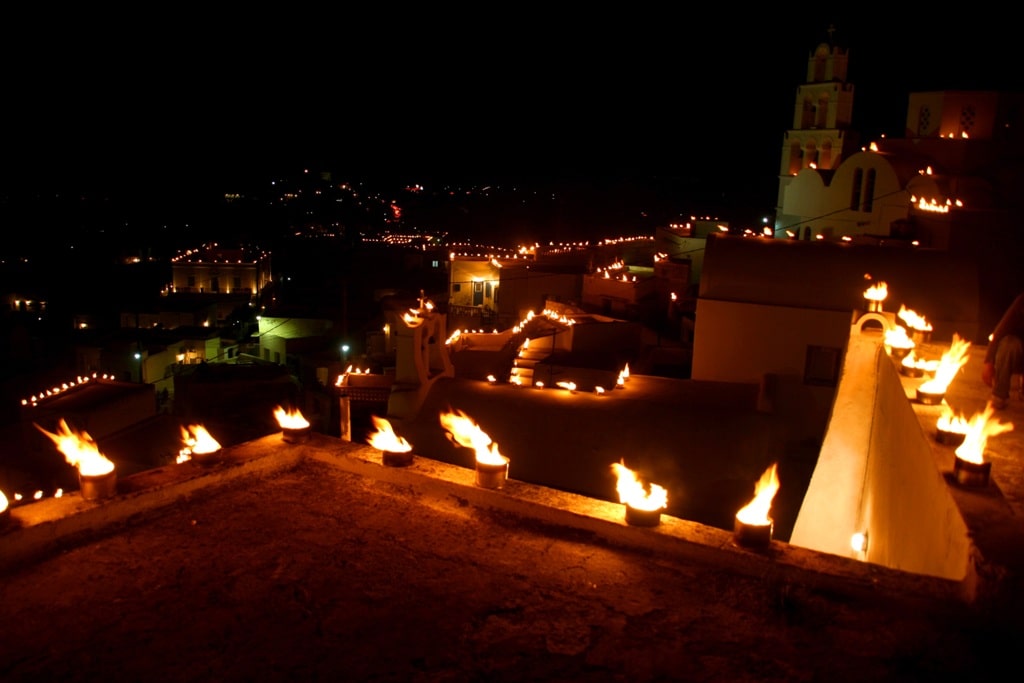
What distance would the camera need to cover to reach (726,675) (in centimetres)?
325

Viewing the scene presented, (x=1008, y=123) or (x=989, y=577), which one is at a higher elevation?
(x=1008, y=123)

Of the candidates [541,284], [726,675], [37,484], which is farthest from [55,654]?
[541,284]

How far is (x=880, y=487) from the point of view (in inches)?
266

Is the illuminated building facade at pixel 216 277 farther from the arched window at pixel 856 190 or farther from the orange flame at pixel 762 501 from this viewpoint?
the orange flame at pixel 762 501

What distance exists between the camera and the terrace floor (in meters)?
3.34

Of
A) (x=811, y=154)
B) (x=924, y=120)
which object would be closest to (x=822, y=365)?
(x=924, y=120)

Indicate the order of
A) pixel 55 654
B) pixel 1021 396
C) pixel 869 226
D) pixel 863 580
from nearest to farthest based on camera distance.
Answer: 1. pixel 55 654
2. pixel 863 580
3. pixel 1021 396
4. pixel 869 226

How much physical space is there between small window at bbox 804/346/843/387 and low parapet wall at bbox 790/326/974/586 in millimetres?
2603

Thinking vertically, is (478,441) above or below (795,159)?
below

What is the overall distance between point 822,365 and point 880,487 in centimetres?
674

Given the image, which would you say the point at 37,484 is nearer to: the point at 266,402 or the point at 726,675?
the point at 266,402

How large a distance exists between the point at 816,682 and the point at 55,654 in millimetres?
3401

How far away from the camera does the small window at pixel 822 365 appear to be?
1299cm

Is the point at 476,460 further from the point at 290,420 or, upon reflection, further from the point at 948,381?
the point at 948,381
